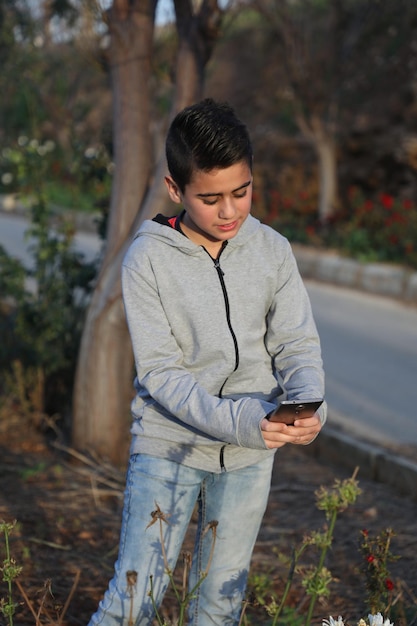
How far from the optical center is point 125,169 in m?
4.67

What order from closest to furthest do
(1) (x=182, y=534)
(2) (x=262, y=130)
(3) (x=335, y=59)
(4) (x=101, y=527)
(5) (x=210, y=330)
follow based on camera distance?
1. (5) (x=210, y=330)
2. (1) (x=182, y=534)
3. (4) (x=101, y=527)
4. (3) (x=335, y=59)
5. (2) (x=262, y=130)

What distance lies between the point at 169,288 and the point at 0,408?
3356 millimetres

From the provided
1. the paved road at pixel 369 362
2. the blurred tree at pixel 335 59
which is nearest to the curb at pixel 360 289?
the paved road at pixel 369 362

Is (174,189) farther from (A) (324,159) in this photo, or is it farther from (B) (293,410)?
(A) (324,159)

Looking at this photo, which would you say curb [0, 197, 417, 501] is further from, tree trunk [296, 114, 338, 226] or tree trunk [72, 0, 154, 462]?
tree trunk [296, 114, 338, 226]

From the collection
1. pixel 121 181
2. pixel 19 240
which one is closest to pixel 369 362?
pixel 121 181

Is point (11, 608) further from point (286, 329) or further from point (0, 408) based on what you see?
point (0, 408)

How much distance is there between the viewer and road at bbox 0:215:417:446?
5.95m

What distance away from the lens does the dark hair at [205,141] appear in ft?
7.73

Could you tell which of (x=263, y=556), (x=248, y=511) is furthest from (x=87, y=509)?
(x=248, y=511)

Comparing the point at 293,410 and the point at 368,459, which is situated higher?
the point at 293,410

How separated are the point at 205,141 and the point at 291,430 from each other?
735 millimetres

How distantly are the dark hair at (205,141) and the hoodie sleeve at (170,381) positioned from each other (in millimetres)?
274

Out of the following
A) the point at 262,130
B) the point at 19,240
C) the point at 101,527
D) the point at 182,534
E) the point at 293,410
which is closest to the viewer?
the point at 293,410
